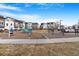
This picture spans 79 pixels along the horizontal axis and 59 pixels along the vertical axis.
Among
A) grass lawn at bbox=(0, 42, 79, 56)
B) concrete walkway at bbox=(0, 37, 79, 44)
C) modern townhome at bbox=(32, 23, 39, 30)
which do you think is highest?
modern townhome at bbox=(32, 23, 39, 30)

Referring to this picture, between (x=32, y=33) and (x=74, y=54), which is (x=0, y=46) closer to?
(x=32, y=33)

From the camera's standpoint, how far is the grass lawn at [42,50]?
12.0 ft

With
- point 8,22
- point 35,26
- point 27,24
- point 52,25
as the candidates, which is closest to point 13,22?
point 8,22

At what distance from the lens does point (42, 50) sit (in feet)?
12.1

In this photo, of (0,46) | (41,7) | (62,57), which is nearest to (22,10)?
(41,7)

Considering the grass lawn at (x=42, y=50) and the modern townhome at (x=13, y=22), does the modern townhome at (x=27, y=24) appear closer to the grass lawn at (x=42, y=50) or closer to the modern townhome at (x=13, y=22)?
the modern townhome at (x=13, y=22)

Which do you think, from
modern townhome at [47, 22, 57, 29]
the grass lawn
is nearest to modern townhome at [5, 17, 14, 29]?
the grass lawn

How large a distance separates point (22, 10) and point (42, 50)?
64cm

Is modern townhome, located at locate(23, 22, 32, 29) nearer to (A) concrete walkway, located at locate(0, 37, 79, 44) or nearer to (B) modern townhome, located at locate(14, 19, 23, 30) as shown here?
(B) modern townhome, located at locate(14, 19, 23, 30)

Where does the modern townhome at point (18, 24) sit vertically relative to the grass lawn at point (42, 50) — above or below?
above

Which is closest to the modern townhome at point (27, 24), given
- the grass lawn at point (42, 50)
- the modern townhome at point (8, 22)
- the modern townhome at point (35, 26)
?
the modern townhome at point (35, 26)

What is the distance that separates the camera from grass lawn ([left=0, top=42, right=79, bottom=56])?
3.66 meters

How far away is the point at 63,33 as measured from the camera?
3.73 m

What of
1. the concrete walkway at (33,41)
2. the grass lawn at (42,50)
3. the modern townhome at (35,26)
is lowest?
the grass lawn at (42,50)
